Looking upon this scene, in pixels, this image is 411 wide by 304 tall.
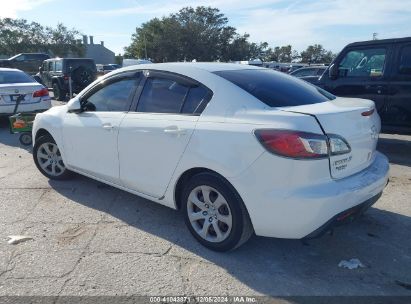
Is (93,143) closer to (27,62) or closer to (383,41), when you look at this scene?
(383,41)

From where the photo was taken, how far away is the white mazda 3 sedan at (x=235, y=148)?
2.92 m

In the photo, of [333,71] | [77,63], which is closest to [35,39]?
[77,63]

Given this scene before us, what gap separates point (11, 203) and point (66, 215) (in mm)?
868

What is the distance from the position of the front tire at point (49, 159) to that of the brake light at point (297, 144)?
10.9 feet

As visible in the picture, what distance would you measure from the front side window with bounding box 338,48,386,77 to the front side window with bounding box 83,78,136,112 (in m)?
4.72

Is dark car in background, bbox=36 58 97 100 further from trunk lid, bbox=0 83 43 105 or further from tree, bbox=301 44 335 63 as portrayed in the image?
tree, bbox=301 44 335 63

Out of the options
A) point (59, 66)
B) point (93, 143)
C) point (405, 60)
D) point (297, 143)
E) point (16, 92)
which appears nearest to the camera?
point (297, 143)

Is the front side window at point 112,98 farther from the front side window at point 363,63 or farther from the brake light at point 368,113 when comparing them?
the front side window at point 363,63

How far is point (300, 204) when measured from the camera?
2877 millimetres

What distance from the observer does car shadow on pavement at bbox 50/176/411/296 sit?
2982mm

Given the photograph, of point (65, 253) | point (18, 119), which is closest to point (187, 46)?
point (18, 119)

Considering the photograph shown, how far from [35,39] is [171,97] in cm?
6896

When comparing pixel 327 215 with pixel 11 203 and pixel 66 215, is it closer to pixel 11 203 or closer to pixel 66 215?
pixel 66 215

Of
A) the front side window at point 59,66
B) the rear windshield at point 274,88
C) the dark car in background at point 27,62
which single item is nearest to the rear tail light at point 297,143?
the rear windshield at point 274,88
